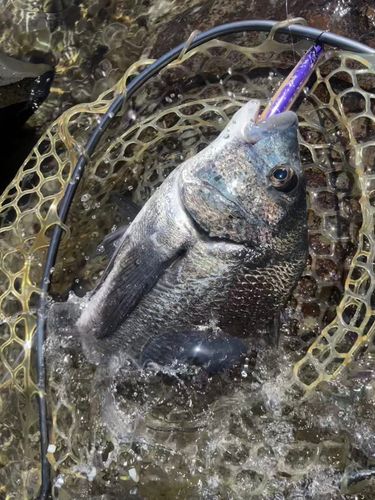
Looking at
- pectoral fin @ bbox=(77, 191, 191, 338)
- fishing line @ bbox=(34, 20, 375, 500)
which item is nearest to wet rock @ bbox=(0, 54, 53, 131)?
fishing line @ bbox=(34, 20, 375, 500)

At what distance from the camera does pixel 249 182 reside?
309cm

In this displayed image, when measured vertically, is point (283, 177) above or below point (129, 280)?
above

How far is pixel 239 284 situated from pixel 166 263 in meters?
0.41

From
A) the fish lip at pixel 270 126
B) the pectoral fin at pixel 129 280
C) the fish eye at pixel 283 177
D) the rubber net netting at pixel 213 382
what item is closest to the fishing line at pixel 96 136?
the rubber net netting at pixel 213 382

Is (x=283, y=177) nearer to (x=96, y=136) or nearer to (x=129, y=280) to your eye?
(x=129, y=280)

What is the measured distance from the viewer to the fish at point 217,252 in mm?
3076

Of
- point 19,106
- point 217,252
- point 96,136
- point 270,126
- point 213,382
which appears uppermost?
point 270,126

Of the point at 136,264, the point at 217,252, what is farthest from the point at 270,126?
the point at 136,264

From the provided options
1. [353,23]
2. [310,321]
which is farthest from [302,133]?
[310,321]

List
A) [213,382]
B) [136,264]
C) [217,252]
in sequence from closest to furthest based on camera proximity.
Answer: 1. [217,252]
2. [136,264]
3. [213,382]

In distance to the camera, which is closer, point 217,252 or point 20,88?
point 217,252

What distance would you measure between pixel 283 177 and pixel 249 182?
18cm

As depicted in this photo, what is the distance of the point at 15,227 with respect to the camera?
12.3 feet

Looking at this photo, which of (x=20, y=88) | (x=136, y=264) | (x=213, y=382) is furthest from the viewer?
(x=20, y=88)
